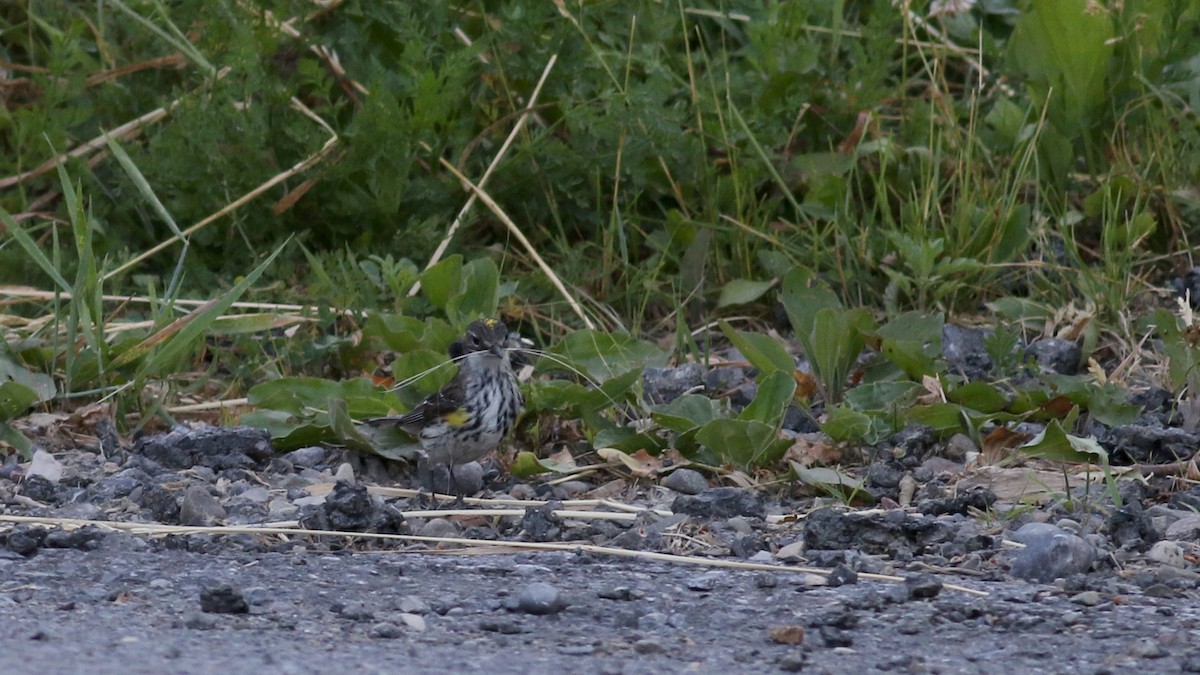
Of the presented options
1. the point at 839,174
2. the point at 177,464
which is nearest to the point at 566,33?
the point at 839,174

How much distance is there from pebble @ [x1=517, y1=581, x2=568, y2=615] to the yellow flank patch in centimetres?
141

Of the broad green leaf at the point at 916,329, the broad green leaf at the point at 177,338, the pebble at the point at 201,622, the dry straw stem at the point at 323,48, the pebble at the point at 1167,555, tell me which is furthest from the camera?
the dry straw stem at the point at 323,48

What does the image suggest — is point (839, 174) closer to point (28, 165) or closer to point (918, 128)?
point (918, 128)

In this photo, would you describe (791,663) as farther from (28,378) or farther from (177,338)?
(28,378)

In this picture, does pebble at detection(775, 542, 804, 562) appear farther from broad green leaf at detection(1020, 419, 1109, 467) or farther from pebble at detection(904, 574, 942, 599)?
broad green leaf at detection(1020, 419, 1109, 467)

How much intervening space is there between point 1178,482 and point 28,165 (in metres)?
4.89

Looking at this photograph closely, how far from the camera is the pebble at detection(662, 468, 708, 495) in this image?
14.9 feet

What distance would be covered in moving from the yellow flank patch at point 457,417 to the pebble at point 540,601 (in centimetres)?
141

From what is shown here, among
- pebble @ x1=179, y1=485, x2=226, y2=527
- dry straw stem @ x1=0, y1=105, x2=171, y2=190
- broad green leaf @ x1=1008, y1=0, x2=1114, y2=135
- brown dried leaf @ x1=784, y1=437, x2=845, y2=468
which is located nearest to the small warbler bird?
pebble @ x1=179, y1=485, x2=226, y2=527

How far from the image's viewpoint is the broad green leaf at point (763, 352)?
5.28 m

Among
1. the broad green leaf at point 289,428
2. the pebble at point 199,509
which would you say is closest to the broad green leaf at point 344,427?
the broad green leaf at point 289,428

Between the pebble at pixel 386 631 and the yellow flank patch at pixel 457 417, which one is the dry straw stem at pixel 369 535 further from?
the pebble at pixel 386 631

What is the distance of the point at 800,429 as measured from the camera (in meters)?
5.22

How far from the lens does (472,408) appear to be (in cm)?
472
